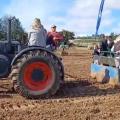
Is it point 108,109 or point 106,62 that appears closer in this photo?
point 108,109

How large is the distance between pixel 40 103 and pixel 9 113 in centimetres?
115

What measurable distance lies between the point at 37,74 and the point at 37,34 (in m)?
1.00

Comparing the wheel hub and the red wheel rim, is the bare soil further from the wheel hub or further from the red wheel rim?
the wheel hub

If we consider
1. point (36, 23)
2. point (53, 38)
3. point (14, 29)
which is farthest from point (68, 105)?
point (14, 29)

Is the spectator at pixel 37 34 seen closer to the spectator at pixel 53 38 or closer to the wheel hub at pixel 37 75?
the spectator at pixel 53 38

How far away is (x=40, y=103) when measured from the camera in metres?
8.77

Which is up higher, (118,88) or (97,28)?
(97,28)

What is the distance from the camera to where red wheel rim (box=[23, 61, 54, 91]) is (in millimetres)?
9422

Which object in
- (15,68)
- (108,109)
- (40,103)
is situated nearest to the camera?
(108,109)

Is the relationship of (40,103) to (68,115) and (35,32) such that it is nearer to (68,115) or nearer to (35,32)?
(68,115)

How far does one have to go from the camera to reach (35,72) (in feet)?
31.2

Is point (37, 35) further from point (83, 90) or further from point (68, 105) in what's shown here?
point (68, 105)

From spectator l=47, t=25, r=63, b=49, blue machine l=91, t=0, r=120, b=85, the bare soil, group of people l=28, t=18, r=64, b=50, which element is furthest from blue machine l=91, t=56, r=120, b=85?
group of people l=28, t=18, r=64, b=50

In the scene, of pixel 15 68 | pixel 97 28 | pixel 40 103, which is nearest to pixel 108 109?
pixel 40 103
